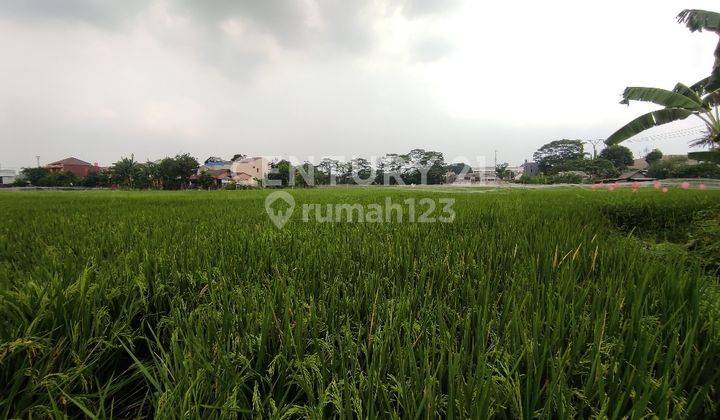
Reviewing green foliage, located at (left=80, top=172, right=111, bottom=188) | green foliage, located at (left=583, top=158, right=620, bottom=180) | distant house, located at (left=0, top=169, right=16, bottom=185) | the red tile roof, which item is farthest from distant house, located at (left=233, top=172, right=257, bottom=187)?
green foliage, located at (left=583, top=158, right=620, bottom=180)

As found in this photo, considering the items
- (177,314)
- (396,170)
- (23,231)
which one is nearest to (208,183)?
(396,170)

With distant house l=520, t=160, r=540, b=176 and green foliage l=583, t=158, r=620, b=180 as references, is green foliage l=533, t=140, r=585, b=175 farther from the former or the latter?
green foliage l=583, t=158, r=620, b=180

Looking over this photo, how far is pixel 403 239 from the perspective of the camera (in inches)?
80.8

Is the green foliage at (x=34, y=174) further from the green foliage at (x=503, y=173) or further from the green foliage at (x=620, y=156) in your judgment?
the green foliage at (x=620, y=156)

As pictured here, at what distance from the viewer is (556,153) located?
185ft

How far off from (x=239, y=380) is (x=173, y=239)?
182 centimetres

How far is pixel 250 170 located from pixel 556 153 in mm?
55194

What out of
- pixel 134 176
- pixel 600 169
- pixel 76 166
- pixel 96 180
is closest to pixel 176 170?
pixel 134 176

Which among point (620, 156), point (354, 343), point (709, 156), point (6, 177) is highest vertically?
point (620, 156)

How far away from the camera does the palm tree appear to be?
524cm

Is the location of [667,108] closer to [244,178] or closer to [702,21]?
[702,21]

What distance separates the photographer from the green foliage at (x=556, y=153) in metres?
52.9

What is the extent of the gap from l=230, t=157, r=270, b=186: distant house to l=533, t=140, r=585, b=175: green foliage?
47219 mm

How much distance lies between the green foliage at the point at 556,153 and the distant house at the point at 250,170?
155ft
